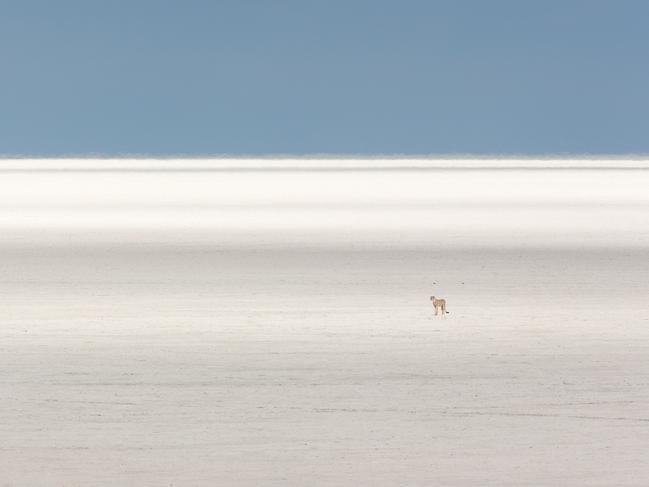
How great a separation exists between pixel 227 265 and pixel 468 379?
234 inches

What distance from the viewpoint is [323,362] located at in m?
7.10

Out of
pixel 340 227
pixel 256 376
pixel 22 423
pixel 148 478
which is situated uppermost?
pixel 340 227

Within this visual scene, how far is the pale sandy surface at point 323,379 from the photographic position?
202 inches

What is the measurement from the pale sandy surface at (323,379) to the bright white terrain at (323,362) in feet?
0.05

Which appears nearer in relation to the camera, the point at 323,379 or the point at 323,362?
the point at 323,379

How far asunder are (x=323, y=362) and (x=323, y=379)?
45 centimetres

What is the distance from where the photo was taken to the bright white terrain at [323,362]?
17.0 feet

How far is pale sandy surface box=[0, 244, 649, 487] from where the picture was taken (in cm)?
513

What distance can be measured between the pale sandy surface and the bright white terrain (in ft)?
0.05

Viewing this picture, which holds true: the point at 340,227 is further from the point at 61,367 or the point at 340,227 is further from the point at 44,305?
the point at 61,367

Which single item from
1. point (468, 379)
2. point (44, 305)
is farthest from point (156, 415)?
point (44, 305)

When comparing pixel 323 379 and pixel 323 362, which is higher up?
pixel 323 362

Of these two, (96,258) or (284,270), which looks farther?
(96,258)

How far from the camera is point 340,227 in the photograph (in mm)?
17609
